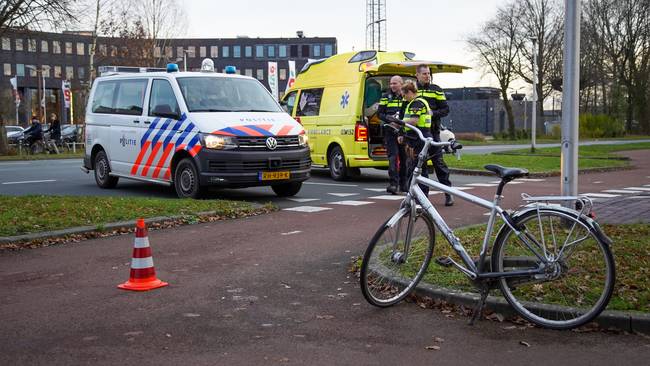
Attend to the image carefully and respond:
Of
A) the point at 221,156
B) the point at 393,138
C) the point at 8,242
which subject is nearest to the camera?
the point at 8,242

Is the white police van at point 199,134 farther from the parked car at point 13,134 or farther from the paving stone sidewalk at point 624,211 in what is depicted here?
the parked car at point 13,134

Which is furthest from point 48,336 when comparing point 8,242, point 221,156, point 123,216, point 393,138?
point 393,138

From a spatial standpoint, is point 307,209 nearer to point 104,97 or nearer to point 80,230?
point 80,230

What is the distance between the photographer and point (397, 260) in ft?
18.5

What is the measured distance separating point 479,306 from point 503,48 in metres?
56.4

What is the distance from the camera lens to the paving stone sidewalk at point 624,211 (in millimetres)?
8655

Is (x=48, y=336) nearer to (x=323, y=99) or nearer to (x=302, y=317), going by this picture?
(x=302, y=317)

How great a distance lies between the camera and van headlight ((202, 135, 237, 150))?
1146 centimetres

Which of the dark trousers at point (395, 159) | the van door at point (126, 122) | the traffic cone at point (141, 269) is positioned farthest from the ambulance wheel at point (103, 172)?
the traffic cone at point (141, 269)

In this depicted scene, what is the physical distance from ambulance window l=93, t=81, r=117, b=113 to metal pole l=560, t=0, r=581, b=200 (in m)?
8.99

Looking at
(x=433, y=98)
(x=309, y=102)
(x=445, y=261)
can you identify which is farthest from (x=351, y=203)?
(x=445, y=261)

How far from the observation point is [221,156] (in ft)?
37.5

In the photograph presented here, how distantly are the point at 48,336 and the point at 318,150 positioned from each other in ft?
40.2

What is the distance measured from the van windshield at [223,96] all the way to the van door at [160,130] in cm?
28
